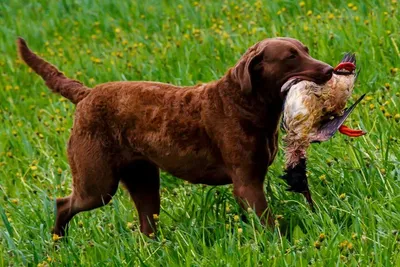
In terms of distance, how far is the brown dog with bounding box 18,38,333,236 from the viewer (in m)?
4.84

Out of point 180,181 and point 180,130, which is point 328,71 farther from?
point 180,181

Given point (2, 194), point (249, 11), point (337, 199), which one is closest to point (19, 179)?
point (2, 194)

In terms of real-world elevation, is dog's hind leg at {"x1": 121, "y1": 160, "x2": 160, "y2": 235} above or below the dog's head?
below

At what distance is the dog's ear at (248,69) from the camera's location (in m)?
4.80

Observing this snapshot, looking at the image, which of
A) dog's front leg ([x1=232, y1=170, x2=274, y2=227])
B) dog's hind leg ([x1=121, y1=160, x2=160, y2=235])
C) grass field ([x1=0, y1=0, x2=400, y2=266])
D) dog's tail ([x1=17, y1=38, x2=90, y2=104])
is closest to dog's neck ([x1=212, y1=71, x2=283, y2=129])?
dog's front leg ([x1=232, y1=170, x2=274, y2=227])

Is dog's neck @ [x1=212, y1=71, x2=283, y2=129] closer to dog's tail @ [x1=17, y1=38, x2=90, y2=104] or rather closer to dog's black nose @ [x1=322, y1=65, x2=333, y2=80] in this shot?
dog's black nose @ [x1=322, y1=65, x2=333, y2=80]

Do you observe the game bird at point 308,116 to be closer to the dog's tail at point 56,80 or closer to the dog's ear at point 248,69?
the dog's ear at point 248,69

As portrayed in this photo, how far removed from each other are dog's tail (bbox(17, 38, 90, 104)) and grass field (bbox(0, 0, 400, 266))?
628 mm

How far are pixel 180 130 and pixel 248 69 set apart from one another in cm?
57

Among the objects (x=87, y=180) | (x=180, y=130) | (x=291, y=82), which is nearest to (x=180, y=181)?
(x=87, y=180)

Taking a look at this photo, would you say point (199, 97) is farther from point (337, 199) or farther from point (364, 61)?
point (364, 61)

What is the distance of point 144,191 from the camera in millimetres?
5641

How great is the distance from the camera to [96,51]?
31.4 ft

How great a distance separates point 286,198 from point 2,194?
2274mm
